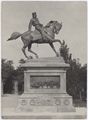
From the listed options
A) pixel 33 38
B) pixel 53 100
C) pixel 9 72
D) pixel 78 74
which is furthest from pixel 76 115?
pixel 9 72

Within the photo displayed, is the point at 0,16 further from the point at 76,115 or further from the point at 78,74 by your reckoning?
the point at 78,74

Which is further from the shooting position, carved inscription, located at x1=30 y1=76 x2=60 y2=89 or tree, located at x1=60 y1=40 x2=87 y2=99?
tree, located at x1=60 y1=40 x2=87 y2=99

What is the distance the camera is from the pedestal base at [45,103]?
2764cm

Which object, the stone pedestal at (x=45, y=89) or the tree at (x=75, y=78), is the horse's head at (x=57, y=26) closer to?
the stone pedestal at (x=45, y=89)

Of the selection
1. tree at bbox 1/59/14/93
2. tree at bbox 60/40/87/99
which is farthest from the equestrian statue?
tree at bbox 1/59/14/93

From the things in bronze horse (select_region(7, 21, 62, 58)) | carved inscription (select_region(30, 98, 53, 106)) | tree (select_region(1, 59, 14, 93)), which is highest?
bronze horse (select_region(7, 21, 62, 58))

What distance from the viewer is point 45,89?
2792 cm

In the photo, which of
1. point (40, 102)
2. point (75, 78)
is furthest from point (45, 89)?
point (75, 78)

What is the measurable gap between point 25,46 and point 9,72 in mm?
27316

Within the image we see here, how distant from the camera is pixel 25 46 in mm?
28703

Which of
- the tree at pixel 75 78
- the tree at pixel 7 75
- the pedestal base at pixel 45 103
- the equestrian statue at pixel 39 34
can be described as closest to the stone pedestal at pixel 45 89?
the pedestal base at pixel 45 103

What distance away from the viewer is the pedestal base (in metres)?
27.6

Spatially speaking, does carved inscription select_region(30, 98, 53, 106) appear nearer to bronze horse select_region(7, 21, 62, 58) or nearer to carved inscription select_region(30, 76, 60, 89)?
carved inscription select_region(30, 76, 60, 89)

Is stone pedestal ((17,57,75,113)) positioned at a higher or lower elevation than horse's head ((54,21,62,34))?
lower
